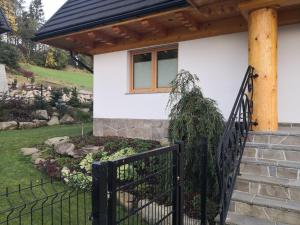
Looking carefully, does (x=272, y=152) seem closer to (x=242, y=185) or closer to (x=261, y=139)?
(x=261, y=139)

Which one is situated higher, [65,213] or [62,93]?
[62,93]

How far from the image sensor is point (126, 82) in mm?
7281

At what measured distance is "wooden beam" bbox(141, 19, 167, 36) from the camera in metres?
6.10

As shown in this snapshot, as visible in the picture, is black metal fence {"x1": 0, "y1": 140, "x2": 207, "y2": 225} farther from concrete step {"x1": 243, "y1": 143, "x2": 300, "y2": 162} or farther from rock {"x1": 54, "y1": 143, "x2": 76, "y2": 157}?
rock {"x1": 54, "y1": 143, "x2": 76, "y2": 157}

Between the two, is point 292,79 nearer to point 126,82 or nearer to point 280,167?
point 280,167

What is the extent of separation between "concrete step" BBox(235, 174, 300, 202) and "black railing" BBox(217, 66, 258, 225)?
14 centimetres

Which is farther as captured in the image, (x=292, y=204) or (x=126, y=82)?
(x=126, y=82)

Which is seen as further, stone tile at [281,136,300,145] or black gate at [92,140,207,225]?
stone tile at [281,136,300,145]

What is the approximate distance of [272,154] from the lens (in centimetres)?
408

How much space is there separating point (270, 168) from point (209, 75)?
2.61 m

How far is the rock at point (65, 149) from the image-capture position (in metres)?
6.34

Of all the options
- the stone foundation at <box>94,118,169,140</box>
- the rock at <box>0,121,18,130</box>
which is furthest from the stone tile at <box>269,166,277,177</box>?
the rock at <box>0,121,18,130</box>

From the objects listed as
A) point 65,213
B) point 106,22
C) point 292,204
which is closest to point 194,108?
point 292,204

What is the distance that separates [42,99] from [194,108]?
33.6 ft
